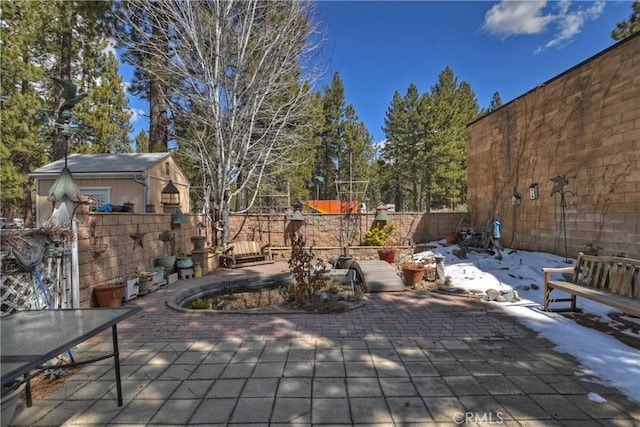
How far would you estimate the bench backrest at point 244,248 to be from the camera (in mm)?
9516

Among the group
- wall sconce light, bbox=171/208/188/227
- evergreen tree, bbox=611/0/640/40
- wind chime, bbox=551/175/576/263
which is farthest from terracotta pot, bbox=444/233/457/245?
wall sconce light, bbox=171/208/188/227

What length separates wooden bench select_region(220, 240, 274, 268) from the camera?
9203 millimetres

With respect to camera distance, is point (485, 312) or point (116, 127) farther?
point (116, 127)

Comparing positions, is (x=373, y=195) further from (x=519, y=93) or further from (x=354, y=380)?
(x=354, y=380)

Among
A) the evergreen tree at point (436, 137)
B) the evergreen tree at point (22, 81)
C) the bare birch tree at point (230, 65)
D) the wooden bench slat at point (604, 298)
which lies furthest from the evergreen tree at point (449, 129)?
the evergreen tree at point (22, 81)

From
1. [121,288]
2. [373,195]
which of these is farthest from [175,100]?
[373,195]

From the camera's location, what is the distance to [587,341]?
3.43 metres

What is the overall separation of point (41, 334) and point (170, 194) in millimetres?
7807

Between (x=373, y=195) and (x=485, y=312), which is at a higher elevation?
(x=373, y=195)

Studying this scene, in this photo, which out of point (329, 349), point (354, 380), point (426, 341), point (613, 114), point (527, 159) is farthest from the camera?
point (527, 159)

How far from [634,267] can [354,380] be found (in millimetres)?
3822

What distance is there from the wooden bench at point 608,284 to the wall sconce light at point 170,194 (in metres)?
8.87

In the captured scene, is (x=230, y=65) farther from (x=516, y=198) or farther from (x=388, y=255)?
(x=516, y=198)

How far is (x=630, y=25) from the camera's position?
384 inches
